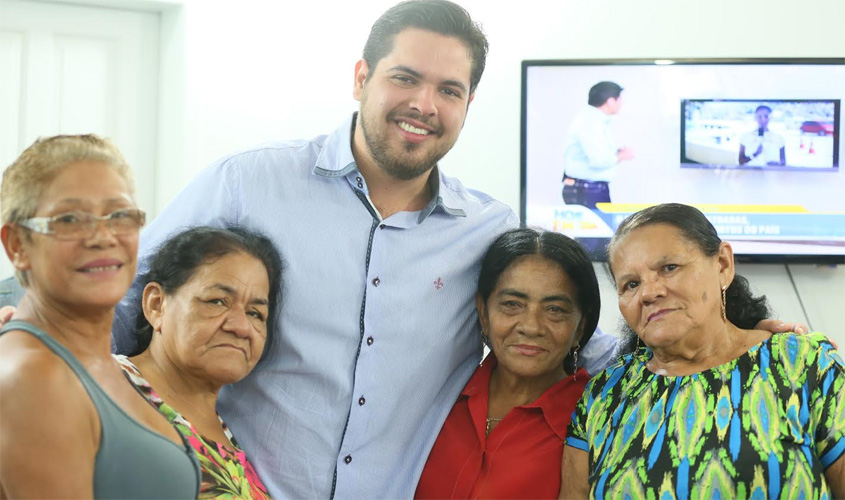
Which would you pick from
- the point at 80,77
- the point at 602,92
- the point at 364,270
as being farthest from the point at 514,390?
the point at 80,77

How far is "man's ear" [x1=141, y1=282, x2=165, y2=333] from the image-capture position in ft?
5.62

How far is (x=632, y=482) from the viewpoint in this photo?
1.68 metres

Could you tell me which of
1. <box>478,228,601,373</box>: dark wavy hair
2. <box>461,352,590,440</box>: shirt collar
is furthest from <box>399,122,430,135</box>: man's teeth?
<box>461,352,590,440</box>: shirt collar

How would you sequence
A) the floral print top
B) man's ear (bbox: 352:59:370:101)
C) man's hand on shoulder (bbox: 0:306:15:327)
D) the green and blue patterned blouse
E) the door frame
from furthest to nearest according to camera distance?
the door frame
man's ear (bbox: 352:59:370:101)
the green and blue patterned blouse
the floral print top
man's hand on shoulder (bbox: 0:306:15:327)

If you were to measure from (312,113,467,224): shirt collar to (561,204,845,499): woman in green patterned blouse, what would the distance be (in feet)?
1.38

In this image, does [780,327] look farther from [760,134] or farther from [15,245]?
[760,134]

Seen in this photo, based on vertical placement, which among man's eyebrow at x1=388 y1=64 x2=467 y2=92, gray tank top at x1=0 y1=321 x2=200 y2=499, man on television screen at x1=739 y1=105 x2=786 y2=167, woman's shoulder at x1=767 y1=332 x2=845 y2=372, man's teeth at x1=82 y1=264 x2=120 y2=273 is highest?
man on television screen at x1=739 y1=105 x2=786 y2=167

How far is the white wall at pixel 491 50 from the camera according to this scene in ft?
13.1

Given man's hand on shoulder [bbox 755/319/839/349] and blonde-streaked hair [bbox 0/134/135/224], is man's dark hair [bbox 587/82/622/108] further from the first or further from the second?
blonde-streaked hair [bbox 0/134/135/224]

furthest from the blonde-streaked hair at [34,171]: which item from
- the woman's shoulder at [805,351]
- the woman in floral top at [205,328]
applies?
the woman's shoulder at [805,351]

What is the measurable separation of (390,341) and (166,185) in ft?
8.38

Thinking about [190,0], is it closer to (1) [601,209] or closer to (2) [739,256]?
(1) [601,209]

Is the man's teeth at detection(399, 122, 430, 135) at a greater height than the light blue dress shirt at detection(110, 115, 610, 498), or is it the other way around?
the man's teeth at detection(399, 122, 430, 135)

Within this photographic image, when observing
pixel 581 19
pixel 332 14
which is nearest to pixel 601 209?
pixel 581 19
